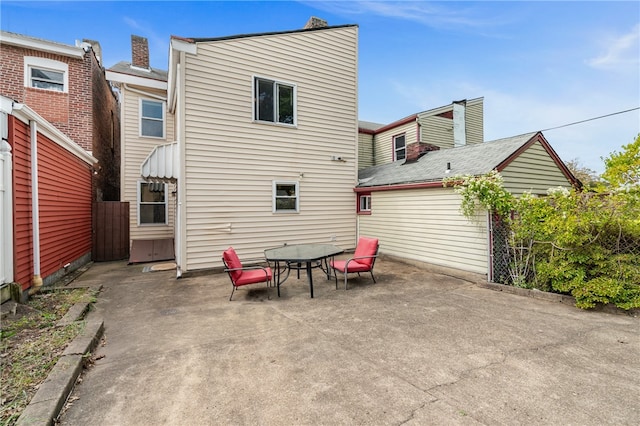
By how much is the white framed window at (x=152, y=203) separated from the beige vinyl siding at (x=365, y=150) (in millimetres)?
9909

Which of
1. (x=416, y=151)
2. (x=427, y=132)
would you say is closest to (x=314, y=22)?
(x=416, y=151)

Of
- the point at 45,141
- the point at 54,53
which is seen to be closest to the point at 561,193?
the point at 45,141

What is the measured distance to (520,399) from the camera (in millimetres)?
2504

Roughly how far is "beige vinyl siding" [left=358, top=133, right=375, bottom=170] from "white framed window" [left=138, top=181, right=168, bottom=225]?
9909 mm

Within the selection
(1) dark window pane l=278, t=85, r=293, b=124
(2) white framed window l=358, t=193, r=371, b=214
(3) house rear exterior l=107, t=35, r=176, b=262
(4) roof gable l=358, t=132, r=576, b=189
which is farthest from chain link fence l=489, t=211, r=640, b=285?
(3) house rear exterior l=107, t=35, r=176, b=262

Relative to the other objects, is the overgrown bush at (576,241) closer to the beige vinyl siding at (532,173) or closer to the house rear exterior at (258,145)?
the beige vinyl siding at (532,173)

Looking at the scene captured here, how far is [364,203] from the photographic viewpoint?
10.5 metres

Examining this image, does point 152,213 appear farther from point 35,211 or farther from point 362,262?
point 362,262

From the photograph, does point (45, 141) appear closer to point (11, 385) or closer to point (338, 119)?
point (11, 385)

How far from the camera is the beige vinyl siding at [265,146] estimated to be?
7828mm

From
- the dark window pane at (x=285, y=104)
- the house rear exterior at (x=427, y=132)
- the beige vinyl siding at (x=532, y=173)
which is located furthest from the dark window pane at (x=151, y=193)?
the beige vinyl siding at (x=532, y=173)

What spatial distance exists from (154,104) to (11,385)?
35.8ft

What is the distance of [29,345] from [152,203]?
26.4ft

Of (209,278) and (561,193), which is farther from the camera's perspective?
(209,278)
